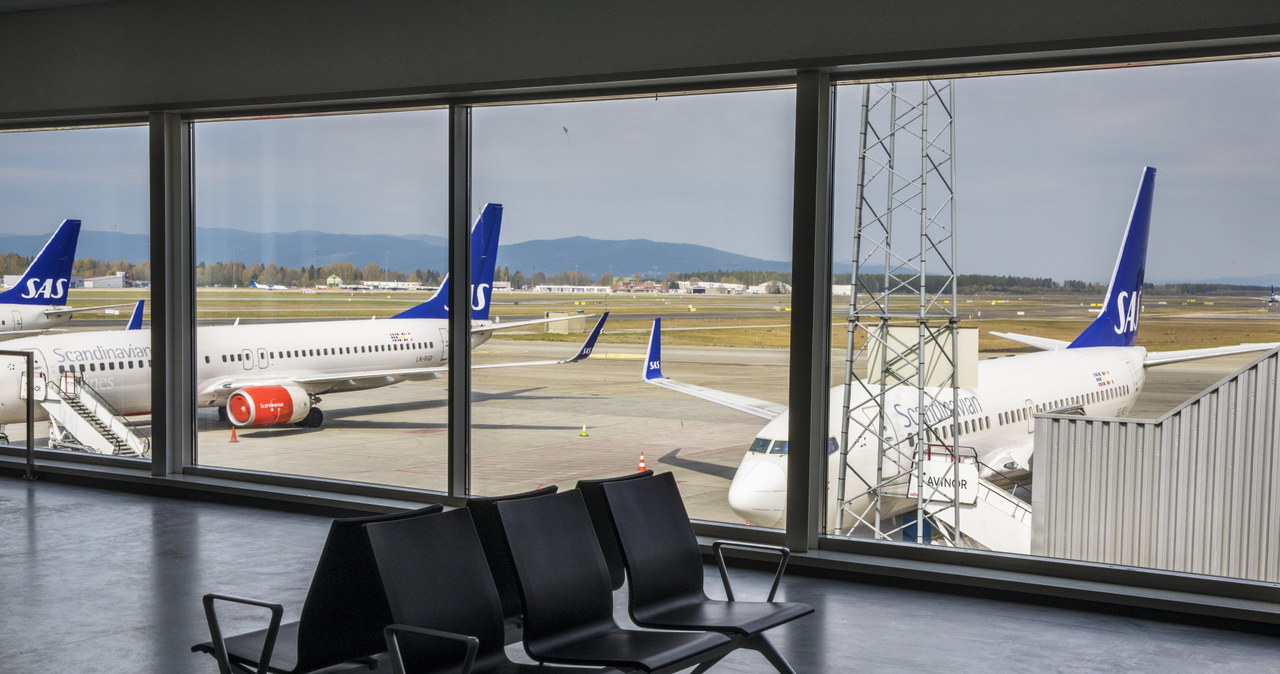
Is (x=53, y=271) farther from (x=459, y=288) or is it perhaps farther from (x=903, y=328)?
(x=903, y=328)

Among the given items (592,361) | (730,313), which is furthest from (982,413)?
(592,361)

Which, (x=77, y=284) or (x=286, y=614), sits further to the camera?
(x=77, y=284)

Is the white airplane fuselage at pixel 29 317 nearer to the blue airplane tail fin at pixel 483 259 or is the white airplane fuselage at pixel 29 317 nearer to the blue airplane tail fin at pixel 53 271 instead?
the blue airplane tail fin at pixel 53 271

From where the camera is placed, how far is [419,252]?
703 centimetres

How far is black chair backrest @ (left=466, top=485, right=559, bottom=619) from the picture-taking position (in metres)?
3.29

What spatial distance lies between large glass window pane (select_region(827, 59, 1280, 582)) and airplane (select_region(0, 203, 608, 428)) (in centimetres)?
267

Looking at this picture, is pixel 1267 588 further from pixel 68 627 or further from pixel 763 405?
pixel 68 627

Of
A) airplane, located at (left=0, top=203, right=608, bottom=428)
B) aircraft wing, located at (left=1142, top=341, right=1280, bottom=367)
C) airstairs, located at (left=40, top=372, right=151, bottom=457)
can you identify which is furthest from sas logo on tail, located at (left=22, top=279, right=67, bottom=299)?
aircraft wing, located at (left=1142, top=341, right=1280, bottom=367)

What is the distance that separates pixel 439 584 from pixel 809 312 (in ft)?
10.6

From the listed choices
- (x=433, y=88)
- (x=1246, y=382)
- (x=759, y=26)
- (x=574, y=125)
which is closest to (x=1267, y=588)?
(x=1246, y=382)

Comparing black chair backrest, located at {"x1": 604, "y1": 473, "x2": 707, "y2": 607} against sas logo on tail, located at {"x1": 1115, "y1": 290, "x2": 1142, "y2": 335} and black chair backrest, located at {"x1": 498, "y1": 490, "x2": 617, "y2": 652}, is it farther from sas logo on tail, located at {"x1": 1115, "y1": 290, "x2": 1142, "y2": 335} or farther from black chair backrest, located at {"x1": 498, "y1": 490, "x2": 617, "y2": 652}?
sas logo on tail, located at {"x1": 1115, "y1": 290, "x2": 1142, "y2": 335}

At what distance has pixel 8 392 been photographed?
27.4 feet

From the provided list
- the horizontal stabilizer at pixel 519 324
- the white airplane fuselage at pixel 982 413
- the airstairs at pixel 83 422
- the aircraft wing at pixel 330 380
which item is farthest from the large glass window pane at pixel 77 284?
the white airplane fuselage at pixel 982 413

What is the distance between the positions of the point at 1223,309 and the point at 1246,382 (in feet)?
1.17
